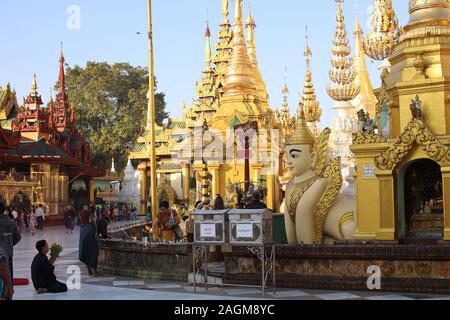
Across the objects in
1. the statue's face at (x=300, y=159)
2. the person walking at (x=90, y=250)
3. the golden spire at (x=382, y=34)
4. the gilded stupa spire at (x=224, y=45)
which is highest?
the gilded stupa spire at (x=224, y=45)

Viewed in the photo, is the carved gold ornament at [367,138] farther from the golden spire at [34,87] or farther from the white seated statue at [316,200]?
the golden spire at [34,87]

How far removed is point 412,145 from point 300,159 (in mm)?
2611

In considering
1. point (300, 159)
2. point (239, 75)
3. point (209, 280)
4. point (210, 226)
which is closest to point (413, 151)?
point (300, 159)

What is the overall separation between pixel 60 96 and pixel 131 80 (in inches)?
697

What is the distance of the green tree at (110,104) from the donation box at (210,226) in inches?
2218

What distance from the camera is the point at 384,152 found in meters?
11.7

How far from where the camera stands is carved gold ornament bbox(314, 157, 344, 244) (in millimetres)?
12828

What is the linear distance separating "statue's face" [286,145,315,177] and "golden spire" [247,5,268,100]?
929 inches

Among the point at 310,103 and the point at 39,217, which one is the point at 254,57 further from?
the point at 39,217

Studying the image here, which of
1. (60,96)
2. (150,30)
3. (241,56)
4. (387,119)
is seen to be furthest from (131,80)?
(387,119)

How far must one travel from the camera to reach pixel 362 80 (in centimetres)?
3575

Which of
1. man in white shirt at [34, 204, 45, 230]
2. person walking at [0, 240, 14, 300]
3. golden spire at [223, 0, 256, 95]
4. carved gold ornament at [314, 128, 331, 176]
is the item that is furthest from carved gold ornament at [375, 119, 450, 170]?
man in white shirt at [34, 204, 45, 230]

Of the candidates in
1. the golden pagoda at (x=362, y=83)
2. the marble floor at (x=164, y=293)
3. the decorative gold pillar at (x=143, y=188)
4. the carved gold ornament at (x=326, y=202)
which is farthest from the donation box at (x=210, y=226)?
the decorative gold pillar at (x=143, y=188)

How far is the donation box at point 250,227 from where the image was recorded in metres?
10.8
